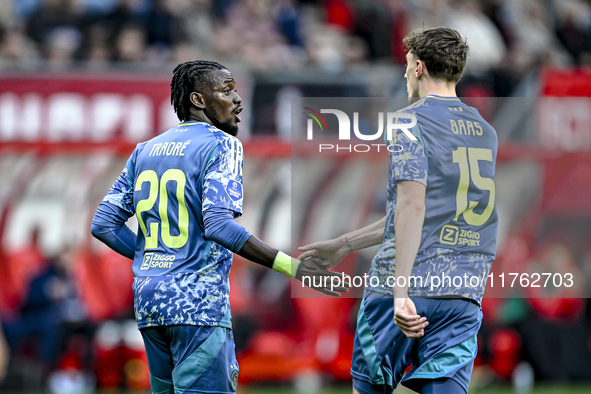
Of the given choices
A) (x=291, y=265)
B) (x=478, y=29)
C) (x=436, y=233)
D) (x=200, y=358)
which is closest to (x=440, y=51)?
(x=436, y=233)

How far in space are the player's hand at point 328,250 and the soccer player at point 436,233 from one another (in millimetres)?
382

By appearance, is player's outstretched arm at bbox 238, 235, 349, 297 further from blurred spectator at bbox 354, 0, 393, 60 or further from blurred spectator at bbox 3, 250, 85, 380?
blurred spectator at bbox 354, 0, 393, 60

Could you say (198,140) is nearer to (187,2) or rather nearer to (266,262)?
(266,262)

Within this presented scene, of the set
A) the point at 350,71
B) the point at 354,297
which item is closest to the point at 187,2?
the point at 350,71

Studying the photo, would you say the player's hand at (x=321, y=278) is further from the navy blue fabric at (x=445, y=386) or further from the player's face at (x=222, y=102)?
the player's face at (x=222, y=102)

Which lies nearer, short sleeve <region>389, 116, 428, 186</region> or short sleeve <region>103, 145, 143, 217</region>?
short sleeve <region>389, 116, 428, 186</region>

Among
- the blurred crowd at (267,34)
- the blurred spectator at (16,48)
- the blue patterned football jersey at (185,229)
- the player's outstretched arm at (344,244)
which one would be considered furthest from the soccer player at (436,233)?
the blurred spectator at (16,48)

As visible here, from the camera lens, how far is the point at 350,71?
11.7m

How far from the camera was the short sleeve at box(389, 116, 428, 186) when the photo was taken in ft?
13.5

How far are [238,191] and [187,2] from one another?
975 cm

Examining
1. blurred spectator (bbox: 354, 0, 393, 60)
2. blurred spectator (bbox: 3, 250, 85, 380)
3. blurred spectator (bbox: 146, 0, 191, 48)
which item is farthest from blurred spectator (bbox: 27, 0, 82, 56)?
blurred spectator (bbox: 354, 0, 393, 60)

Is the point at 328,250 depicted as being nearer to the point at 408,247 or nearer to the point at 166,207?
the point at 408,247

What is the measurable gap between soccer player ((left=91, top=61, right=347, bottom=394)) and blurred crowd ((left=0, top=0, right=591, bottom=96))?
733 centimetres

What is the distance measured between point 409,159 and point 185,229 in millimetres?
1198
